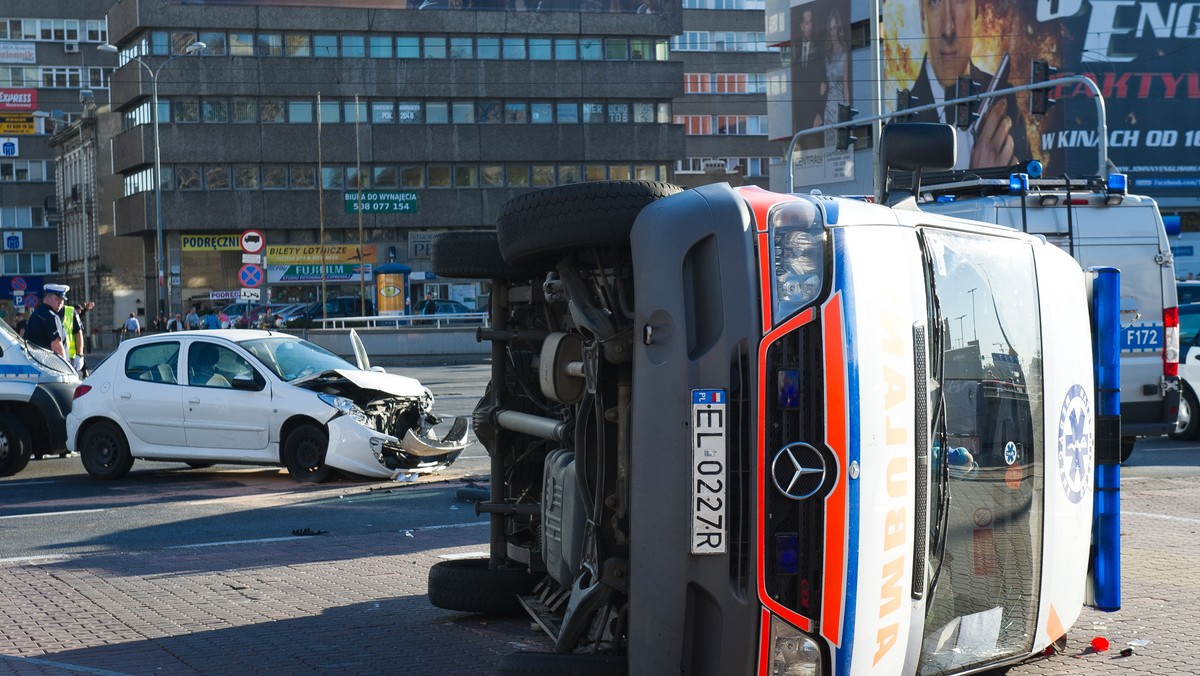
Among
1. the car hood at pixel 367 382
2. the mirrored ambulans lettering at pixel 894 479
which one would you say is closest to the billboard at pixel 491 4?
the car hood at pixel 367 382

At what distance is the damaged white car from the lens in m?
13.8

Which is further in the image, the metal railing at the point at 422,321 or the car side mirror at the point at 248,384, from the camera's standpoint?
the metal railing at the point at 422,321

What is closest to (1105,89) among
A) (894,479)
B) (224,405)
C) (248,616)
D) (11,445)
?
(224,405)

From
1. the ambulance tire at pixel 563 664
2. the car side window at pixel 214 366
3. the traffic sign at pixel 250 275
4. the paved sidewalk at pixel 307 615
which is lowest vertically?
the paved sidewalk at pixel 307 615

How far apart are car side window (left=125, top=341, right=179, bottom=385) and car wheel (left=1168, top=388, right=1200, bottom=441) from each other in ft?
37.4

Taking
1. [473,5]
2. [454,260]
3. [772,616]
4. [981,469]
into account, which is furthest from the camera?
[473,5]

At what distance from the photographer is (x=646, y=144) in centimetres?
7519

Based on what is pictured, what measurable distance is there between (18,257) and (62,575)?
92.4 metres

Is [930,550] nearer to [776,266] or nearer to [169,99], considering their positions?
[776,266]

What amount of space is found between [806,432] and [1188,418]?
14235mm

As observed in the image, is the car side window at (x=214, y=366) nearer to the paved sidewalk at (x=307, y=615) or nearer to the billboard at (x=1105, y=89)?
the paved sidewalk at (x=307, y=615)

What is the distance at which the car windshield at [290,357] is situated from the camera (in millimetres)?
14375

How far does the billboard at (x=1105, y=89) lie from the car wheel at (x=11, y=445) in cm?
5210

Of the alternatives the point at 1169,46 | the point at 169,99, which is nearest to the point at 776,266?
the point at 1169,46
